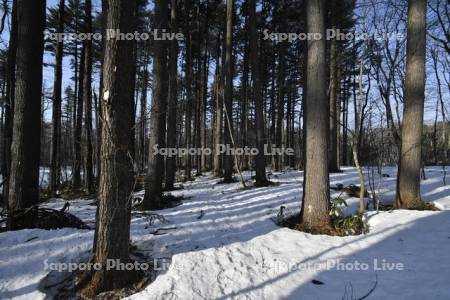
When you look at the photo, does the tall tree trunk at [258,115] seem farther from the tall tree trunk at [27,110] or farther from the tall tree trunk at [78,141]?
the tall tree trunk at [78,141]

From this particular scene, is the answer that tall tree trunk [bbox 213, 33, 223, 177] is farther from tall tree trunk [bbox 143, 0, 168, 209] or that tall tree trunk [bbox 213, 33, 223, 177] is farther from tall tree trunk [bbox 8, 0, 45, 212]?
tall tree trunk [bbox 8, 0, 45, 212]

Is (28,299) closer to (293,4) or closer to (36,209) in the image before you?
(36,209)

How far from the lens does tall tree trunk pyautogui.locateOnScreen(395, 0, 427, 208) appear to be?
6.34 m

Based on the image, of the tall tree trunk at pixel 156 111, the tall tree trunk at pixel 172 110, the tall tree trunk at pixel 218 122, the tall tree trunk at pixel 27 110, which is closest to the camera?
→ the tall tree trunk at pixel 27 110

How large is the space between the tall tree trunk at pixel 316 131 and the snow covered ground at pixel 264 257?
576 mm

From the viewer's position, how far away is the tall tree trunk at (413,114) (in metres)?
6.34

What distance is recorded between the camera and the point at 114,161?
11.5 feet

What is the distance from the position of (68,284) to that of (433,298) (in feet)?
13.7

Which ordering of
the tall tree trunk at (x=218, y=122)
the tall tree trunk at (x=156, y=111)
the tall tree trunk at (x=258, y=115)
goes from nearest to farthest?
the tall tree trunk at (x=156, y=111) → the tall tree trunk at (x=258, y=115) → the tall tree trunk at (x=218, y=122)

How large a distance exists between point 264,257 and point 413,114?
15.4 feet

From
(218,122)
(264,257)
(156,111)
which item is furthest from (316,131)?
(218,122)

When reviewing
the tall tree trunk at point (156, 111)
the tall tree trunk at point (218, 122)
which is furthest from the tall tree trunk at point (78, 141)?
the tall tree trunk at point (218, 122)

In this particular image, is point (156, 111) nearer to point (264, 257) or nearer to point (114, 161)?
point (114, 161)

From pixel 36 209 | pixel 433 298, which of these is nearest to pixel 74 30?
pixel 36 209
